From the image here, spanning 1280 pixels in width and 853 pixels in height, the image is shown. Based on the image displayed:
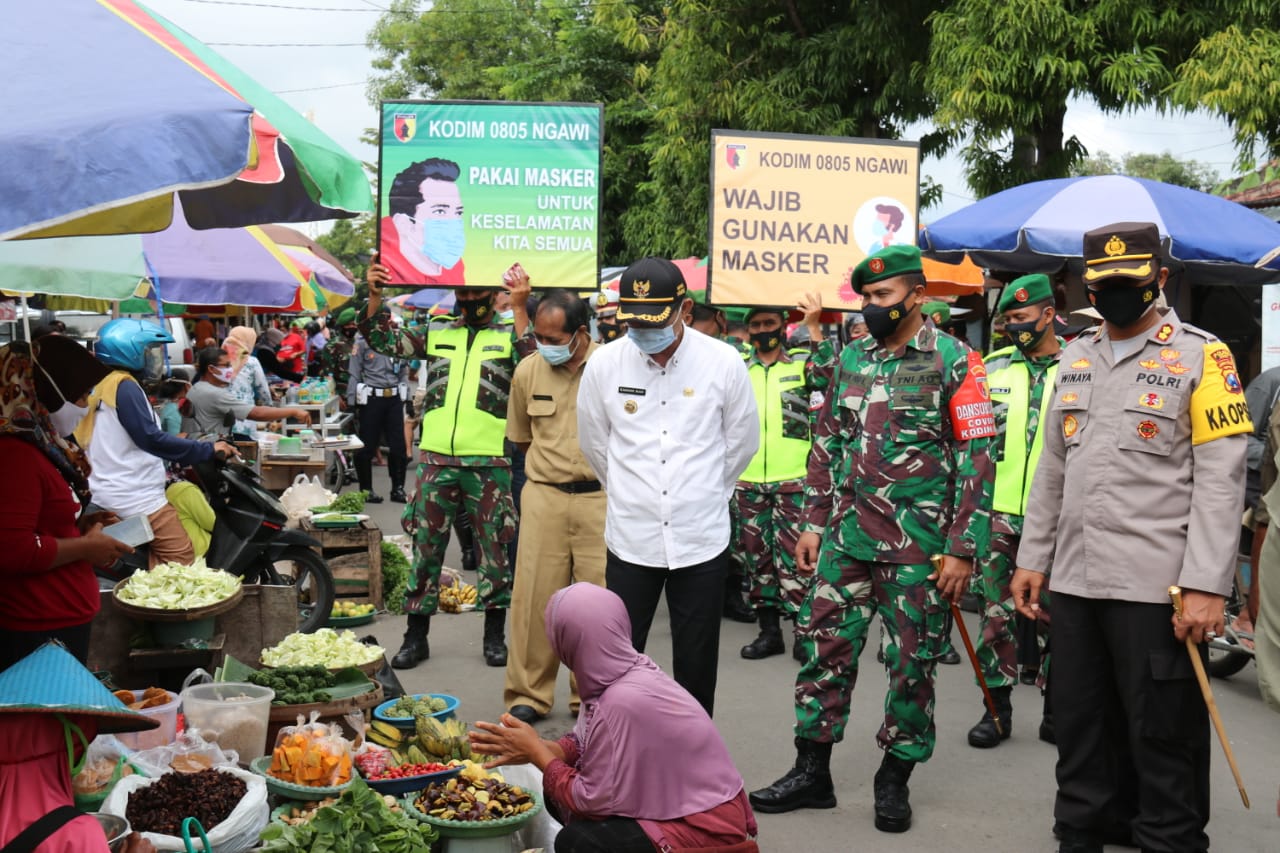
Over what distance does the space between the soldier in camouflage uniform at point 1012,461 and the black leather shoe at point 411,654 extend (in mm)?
3438

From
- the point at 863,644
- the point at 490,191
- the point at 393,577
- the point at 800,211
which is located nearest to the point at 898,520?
the point at 863,644

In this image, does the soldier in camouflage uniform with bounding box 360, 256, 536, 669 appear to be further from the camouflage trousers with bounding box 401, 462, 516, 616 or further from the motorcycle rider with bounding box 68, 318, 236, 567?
the motorcycle rider with bounding box 68, 318, 236, 567

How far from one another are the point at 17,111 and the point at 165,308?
13.7m

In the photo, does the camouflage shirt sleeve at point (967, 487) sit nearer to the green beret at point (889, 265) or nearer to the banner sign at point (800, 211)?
the green beret at point (889, 265)

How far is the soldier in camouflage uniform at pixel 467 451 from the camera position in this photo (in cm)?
789

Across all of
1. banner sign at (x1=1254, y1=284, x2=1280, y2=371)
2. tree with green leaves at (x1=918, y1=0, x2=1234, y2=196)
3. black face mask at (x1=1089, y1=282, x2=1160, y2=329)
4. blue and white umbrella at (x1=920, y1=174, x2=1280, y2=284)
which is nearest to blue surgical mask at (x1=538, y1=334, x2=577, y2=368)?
black face mask at (x1=1089, y1=282, x2=1160, y2=329)

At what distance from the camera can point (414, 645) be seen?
820cm

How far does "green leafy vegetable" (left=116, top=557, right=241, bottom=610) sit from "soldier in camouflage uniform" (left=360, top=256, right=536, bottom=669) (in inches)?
50.8

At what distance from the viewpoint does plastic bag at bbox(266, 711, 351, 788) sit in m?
5.09

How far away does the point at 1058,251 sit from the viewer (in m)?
9.08

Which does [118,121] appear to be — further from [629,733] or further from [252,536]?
[252,536]

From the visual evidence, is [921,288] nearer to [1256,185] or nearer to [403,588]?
[403,588]

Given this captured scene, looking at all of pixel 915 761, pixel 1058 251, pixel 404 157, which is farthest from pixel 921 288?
pixel 1058 251

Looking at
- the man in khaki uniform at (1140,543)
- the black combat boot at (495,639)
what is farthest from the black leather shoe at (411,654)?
the man in khaki uniform at (1140,543)
